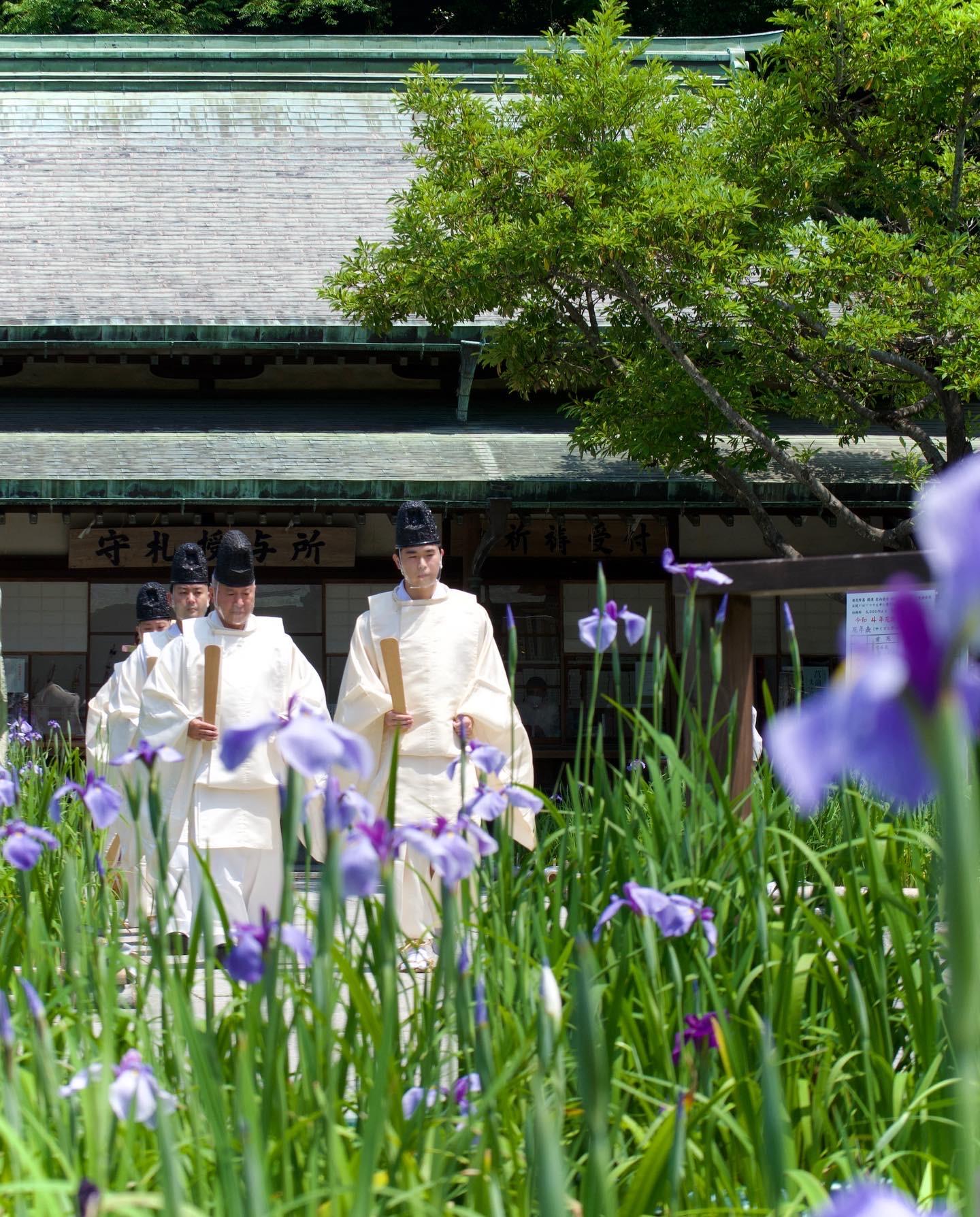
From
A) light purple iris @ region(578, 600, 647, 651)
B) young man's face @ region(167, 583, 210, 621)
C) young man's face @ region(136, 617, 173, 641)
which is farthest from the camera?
young man's face @ region(136, 617, 173, 641)

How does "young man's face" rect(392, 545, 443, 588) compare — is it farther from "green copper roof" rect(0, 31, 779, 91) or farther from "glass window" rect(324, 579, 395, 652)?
"green copper roof" rect(0, 31, 779, 91)

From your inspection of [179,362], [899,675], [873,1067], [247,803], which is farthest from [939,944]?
[179,362]

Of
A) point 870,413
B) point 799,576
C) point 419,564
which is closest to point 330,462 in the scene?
point 870,413

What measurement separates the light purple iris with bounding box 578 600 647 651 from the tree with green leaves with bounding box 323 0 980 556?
4.83 metres

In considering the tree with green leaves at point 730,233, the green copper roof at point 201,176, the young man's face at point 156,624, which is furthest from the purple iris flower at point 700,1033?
the green copper roof at point 201,176

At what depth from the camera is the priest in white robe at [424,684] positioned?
4582 millimetres

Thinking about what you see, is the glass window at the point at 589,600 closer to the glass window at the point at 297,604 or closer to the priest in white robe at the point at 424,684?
the glass window at the point at 297,604

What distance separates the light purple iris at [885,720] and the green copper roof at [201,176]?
26.5 ft

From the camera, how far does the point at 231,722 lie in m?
4.59

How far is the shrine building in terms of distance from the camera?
25.2 feet

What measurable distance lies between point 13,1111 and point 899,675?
0.91 m

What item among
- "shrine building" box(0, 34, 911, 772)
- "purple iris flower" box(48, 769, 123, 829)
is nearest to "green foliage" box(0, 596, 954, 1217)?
"purple iris flower" box(48, 769, 123, 829)

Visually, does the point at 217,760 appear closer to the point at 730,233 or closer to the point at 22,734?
the point at 22,734

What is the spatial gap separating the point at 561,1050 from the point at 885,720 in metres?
1.07
